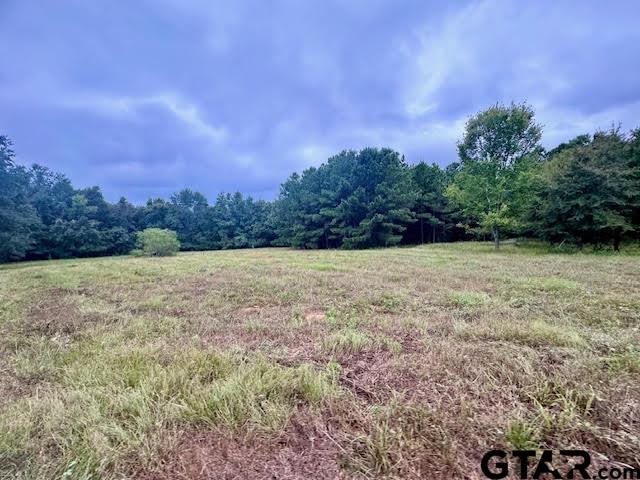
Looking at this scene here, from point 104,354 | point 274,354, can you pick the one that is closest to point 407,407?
point 274,354

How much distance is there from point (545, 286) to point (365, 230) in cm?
2040

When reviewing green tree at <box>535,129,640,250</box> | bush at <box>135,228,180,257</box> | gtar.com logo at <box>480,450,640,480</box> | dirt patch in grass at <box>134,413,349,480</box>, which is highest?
green tree at <box>535,129,640,250</box>

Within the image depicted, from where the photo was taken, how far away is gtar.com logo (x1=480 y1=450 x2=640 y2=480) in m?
1.45

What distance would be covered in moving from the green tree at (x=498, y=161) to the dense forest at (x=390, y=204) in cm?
7

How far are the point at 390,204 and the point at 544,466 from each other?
25998 millimetres

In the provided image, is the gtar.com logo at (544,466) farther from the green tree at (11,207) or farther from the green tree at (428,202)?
the green tree at (428,202)

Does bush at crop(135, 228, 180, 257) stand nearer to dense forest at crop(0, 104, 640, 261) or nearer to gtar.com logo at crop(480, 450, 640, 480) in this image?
dense forest at crop(0, 104, 640, 261)

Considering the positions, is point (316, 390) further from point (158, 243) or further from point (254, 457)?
point (158, 243)

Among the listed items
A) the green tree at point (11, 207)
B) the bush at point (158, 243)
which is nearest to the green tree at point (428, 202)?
the bush at point (158, 243)

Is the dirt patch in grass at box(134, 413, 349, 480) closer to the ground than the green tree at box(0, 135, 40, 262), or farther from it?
closer to the ground

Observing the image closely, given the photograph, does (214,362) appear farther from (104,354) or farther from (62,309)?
(62,309)

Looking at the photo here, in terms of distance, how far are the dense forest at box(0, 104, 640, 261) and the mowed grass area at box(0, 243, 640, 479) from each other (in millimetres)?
14185

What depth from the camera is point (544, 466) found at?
1496 millimetres

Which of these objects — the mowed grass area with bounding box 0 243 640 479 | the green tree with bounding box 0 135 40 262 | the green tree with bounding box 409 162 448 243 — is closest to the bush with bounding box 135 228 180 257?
the green tree with bounding box 0 135 40 262
